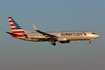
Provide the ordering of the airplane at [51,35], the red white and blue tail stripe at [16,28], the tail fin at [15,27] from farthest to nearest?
the tail fin at [15,27]
the red white and blue tail stripe at [16,28]
the airplane at [51,35]

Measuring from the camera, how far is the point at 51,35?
198ft

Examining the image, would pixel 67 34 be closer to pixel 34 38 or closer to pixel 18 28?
pixel 34 38

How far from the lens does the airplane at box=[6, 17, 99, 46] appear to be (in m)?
60.7

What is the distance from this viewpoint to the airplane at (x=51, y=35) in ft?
199

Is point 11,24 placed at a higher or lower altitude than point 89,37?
higher

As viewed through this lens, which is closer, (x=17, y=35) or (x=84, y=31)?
(x=84, y=31)

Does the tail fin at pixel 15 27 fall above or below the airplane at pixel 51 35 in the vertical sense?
above

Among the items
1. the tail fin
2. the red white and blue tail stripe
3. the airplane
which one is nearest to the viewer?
the airplane

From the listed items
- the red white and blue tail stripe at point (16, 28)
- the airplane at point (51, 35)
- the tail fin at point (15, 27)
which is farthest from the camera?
the tail fin at point (15, 27)

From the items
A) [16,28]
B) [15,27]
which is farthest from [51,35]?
[15,27]

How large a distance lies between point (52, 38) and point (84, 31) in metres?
10.8

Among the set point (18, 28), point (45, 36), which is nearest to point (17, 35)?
point (18, 28)

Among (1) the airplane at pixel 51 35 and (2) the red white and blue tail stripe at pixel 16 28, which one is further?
(2) the red white and blue tail stripe at pixel 16 28

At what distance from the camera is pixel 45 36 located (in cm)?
6212
